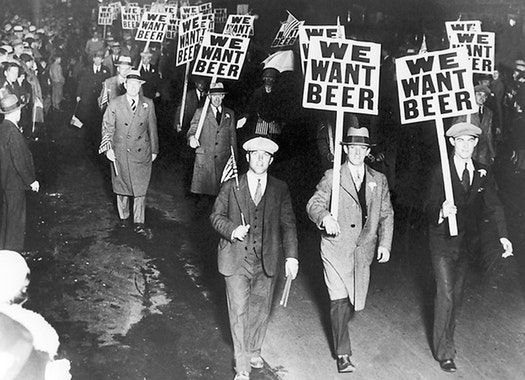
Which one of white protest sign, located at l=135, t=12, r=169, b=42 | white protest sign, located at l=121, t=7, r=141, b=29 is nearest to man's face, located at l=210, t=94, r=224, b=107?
white protest sign, located at l=135, t=12, r=169, b=42

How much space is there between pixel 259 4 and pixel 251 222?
54.4ft

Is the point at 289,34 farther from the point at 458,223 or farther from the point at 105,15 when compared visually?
the point at 458,223

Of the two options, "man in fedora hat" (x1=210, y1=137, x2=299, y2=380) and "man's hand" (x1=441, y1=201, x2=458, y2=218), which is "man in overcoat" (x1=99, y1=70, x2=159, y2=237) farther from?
"man's hand" (x1=441, y1=201, x2=458, y2=218)

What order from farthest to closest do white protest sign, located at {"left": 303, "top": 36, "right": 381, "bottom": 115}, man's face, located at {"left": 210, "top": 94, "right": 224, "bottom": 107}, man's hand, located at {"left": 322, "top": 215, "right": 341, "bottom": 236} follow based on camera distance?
1. man's face, located at {"left": 210, "top": 94, "right": 224, "bottom": 107}
2. white protest sign, located at {"left": 303, "top": 36, "right": 381, "bottom": 115}
3. man's hand, located at {"left": 322, "top": 215, "right": 341, "bottom": 236}

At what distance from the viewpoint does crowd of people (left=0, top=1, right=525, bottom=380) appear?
6.07 m

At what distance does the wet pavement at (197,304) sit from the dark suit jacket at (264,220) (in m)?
1.07

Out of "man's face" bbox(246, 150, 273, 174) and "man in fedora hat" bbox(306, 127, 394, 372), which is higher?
"man's face" bbox(246, 150, 273, 174)

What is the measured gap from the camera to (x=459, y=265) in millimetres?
6367

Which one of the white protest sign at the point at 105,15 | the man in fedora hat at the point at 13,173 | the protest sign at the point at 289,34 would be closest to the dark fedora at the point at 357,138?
the man in fedora hat at the point at 13,173

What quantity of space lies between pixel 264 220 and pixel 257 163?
491 millimetres

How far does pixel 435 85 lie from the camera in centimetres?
704

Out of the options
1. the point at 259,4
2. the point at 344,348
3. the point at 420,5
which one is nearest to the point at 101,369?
the point at 344,348

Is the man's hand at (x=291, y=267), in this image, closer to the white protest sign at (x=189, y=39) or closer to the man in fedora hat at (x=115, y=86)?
the white protest sign at (x=189, y=39)

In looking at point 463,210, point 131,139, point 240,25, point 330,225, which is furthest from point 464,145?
point 240,25
